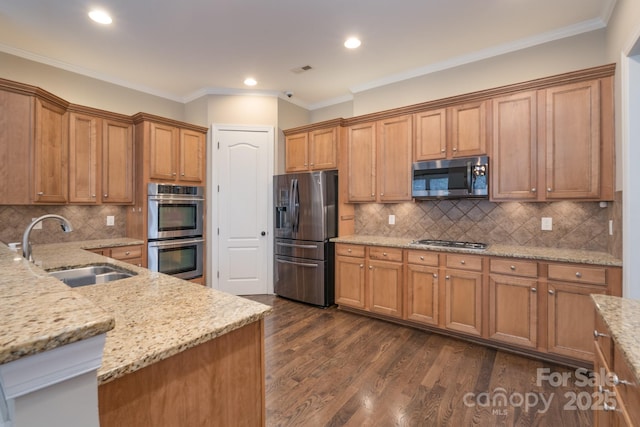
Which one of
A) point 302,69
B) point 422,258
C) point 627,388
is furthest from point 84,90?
point 627,388

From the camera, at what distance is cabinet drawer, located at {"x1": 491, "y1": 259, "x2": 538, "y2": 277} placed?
2.56m

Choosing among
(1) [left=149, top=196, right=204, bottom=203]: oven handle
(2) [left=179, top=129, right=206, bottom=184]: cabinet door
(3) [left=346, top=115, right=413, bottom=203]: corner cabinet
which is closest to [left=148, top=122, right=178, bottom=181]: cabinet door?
(2) [left=179, top=129, right=206, bottom=184]: cabinet door

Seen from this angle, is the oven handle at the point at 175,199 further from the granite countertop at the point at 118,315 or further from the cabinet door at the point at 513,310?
the cabinet door at the point at 513,310

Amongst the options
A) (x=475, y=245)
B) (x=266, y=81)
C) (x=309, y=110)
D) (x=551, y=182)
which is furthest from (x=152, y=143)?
(x=551, y=182)

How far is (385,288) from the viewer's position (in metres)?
3.40

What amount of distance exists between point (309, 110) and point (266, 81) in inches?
46.5

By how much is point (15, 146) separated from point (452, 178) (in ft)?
13.9

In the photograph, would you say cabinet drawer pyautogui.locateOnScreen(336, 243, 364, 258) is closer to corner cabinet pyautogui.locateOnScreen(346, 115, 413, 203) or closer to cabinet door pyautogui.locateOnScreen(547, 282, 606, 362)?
corner cabinet pyautogui.locateOnScreen(346, 115, 413, 203)

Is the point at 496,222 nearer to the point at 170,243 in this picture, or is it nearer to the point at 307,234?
the point at 307,234

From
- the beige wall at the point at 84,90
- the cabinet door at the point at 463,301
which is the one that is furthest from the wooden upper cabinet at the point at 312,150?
the cabinet door at the point at 463,301

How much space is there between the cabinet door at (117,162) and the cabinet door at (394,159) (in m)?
3.15

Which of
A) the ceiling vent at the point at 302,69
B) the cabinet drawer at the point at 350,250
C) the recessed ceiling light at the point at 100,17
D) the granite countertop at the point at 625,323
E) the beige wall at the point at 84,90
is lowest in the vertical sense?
the cabinet drawer at the point at 350,250

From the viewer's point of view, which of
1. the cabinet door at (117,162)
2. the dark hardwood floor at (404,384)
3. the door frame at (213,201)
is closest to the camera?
the dark hardwood floor at (404,384)

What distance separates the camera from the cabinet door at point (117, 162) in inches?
144
